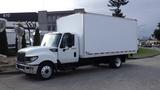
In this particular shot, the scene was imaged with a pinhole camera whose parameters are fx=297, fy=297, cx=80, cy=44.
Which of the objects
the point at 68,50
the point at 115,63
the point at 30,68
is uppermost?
the point at 68,50

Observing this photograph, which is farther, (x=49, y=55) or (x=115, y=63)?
(x=115, y=63)

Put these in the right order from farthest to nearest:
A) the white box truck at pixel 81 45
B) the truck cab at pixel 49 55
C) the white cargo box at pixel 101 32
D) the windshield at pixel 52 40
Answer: the white cargo box at pixel 101 32 → the windshield at pixel 52 40 → the white box truck at pixel 81 45 → the truck cab at pixel 49 55

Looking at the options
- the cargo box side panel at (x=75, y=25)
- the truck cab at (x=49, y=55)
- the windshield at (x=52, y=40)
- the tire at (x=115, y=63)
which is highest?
the cargo box side panel at (x=75, y=25)

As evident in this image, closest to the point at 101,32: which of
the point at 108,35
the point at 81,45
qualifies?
the point at 108,35

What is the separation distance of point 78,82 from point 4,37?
14.6 m

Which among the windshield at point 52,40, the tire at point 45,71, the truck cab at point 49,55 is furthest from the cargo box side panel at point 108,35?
the tire at point 45,71

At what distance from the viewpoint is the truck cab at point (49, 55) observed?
1384 centimetres

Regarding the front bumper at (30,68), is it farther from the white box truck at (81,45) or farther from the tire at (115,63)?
the tire at (115,63)

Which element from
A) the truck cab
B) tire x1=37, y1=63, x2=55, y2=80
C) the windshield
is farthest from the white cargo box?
tire x1=37, y1=63, x2=55, y2=80

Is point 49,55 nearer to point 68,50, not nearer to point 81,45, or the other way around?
point 68,50

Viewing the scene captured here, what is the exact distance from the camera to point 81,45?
639 inches

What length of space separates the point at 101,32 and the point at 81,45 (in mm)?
2146

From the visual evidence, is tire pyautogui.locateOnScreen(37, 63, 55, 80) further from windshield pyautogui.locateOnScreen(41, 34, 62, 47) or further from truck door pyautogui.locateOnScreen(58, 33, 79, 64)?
windshield pyautogui.locateOnScreen(41, 34, 62, 47)

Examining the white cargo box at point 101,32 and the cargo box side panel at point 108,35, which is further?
the cargo box side panel at point 108,35
